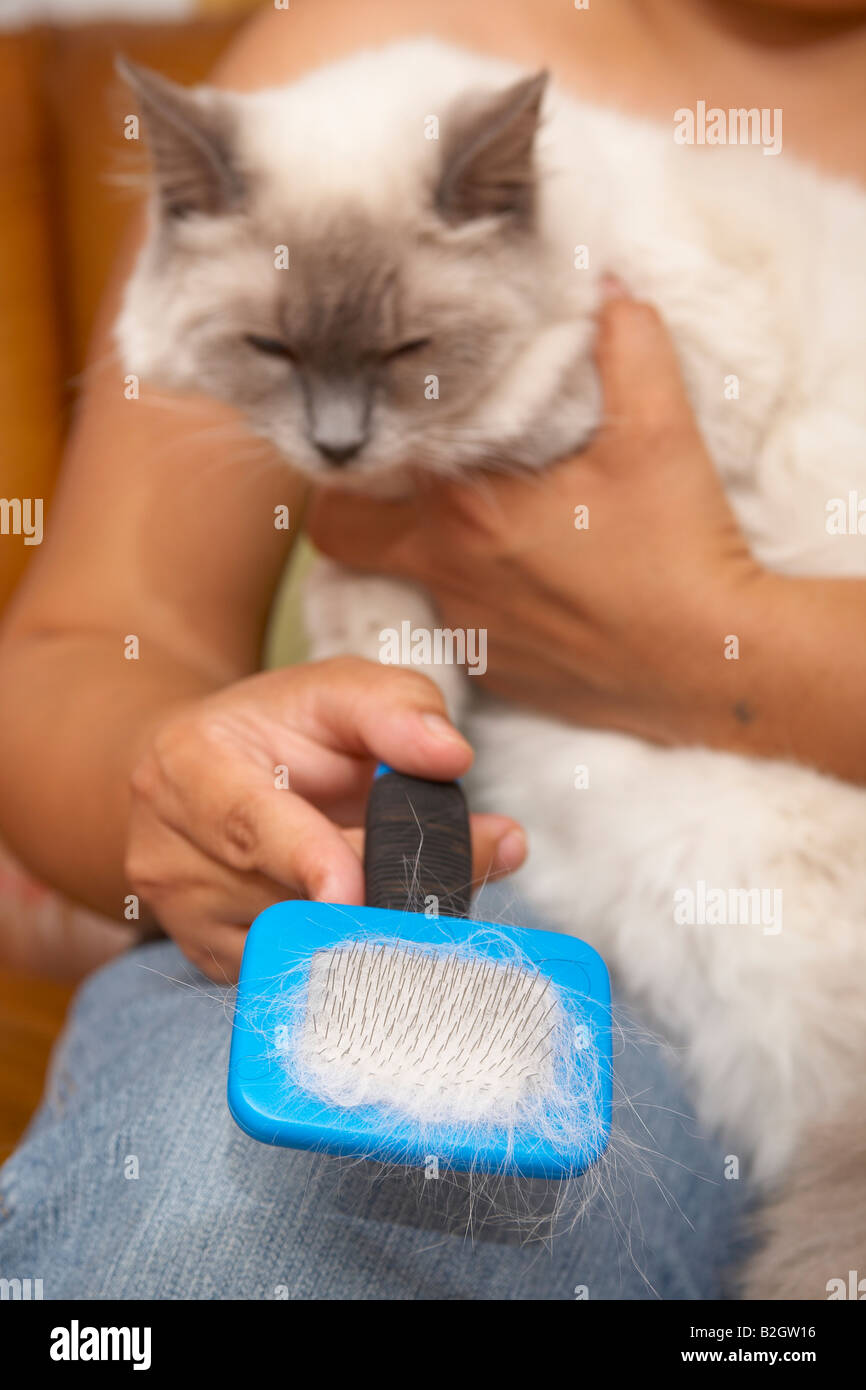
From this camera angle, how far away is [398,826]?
2.28 feet

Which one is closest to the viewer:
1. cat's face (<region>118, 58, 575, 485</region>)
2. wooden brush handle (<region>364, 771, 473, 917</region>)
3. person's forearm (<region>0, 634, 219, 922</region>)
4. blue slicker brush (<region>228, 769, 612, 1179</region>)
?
blue slicker brush (<region>228, 769, 612, 1179</region>)

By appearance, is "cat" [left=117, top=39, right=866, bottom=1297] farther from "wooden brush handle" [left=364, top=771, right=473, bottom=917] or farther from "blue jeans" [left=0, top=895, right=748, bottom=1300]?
"wooden brush handle" [left=364, top=771, right=473, bottom=917]

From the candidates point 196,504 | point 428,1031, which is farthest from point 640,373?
point 428,1031

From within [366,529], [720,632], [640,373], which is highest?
[640,373]

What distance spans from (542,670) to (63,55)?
142cm

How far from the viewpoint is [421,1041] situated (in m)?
0.52

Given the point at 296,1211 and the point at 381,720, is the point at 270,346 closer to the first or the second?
the point at 381,720

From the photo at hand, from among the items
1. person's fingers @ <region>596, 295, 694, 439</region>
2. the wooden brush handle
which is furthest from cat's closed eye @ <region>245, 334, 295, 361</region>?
the wooden brush handle

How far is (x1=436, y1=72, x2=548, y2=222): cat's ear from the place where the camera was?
0.87 metres

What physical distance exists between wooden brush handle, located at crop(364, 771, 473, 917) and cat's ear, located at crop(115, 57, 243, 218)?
0.62 m

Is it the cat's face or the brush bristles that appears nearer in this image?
the brush bristles

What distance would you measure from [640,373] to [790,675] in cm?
35

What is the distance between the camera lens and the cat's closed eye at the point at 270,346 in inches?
Result: 38.2

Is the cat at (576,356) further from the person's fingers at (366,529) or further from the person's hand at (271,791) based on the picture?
the person's hand at (271,791)
